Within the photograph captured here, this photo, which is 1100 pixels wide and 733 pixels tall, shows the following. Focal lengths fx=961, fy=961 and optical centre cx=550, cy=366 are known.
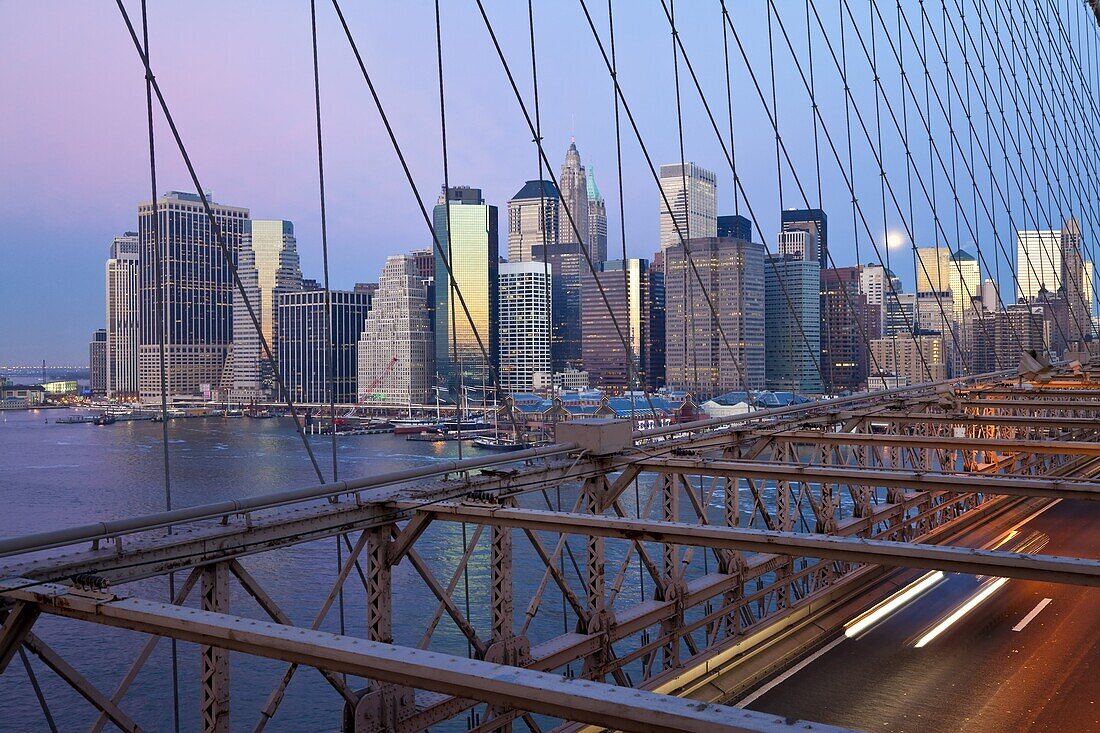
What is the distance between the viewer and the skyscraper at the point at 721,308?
3622 centimetres

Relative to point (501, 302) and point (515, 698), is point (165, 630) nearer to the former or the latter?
point (515, 698)

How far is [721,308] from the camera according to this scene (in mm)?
38656

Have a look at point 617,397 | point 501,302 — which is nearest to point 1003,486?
point 501,302

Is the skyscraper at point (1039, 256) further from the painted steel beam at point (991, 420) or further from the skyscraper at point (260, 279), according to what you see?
the skyscraper at point (260, 279)

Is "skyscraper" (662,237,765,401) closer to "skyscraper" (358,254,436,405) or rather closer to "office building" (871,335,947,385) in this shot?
"office building" (871,335,947,385)

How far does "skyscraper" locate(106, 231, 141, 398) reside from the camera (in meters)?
36.2

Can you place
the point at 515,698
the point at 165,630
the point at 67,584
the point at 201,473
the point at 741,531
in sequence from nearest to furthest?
the point at 515,698, the point at 165,630, the point at 67,584, the point at 741,531, the point at 201,473

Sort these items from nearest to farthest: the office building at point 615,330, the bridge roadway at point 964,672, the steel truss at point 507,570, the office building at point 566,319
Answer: the steel truss at point 507,570
the bridge roadway at point 964,672
the office building at point 566,319
the office building at point 615,330

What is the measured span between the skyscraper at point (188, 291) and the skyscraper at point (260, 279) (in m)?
1.48

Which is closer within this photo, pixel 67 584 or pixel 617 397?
pixel 67 584

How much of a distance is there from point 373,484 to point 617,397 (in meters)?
45.1

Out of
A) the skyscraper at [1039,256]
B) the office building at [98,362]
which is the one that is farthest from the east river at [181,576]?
the skyscraper at [1039,256]

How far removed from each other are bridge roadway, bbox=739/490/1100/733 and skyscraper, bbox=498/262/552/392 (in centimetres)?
2246

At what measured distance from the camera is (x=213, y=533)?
20.0ft
